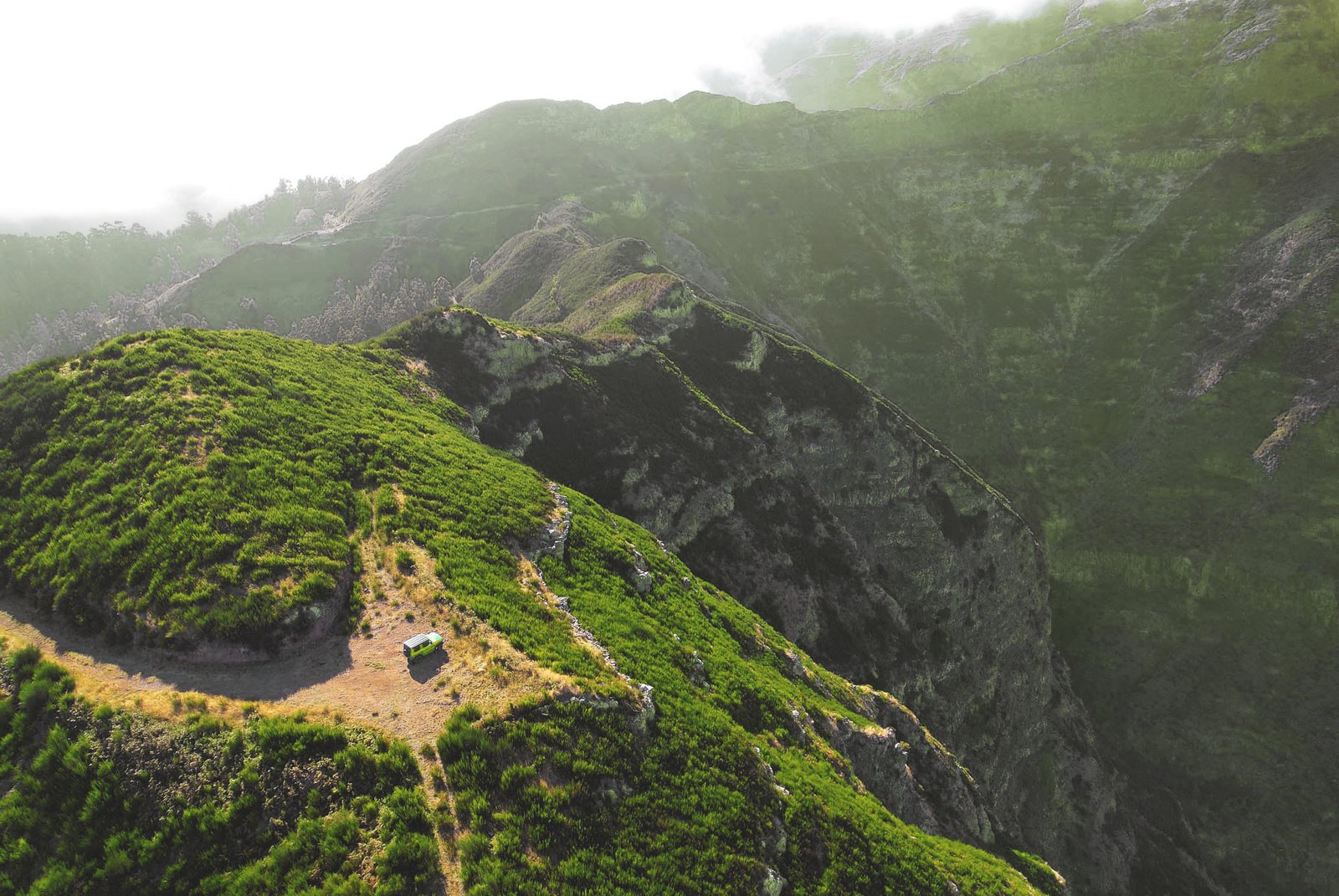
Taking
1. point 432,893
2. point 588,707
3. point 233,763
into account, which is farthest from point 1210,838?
point 233,763

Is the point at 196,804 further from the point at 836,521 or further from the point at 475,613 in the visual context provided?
the point at 836,521

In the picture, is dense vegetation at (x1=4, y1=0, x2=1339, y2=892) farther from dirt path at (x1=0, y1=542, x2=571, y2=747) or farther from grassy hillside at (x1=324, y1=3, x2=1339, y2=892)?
dirt path at (x1=0, y1=542, x2=571, y2=747)

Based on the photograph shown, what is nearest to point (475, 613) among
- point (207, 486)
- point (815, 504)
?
point (207, 486)

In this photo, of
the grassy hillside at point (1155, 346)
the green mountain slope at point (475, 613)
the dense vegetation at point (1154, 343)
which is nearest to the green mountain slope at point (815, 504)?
the grassy hillside at point (1155, 346)

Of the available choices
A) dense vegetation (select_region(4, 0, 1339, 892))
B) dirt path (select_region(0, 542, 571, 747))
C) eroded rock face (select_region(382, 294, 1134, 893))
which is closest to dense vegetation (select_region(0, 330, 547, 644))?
dirt path (select_region(0, 542, 571, 747))

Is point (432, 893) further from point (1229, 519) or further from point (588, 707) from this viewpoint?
point (1229, 519)
